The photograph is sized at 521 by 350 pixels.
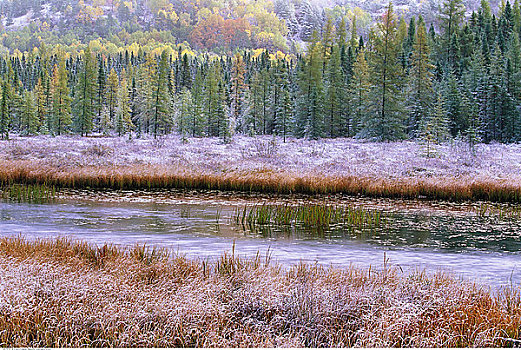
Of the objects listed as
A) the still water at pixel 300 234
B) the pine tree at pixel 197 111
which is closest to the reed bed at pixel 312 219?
the still water at pixel 300 234

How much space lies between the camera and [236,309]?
19.9ft

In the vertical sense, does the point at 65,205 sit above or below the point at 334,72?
below

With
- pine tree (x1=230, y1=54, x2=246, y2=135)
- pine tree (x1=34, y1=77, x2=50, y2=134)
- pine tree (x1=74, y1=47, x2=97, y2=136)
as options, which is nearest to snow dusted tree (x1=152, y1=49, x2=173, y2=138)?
pine tree (x1=74, y1=47, x2=97, y2=136)

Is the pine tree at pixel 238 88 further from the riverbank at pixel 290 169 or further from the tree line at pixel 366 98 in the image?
the riverbank at pixel 290 169

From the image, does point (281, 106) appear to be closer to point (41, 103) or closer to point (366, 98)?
point (366, 98)

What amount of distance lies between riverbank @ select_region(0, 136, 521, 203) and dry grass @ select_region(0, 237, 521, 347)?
14.9 m

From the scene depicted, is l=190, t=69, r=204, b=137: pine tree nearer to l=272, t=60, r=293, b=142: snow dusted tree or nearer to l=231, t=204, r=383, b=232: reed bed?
l=272, t=60, r=293, b=142: snow dusted tree

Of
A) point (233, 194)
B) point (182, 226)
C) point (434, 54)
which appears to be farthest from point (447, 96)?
point (182, 226)

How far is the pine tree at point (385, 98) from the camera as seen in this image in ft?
141

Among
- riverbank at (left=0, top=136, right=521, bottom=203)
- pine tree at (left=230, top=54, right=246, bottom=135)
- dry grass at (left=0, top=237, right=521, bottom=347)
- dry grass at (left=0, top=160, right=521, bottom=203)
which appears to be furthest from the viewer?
pine tree at (left=230, top=54, right=246, bottom=135)

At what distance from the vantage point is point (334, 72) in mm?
51531

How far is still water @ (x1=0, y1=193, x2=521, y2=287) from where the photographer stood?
10.6m

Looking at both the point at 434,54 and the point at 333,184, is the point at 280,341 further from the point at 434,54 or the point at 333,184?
the point at 434,54

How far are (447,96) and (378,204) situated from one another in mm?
32764
